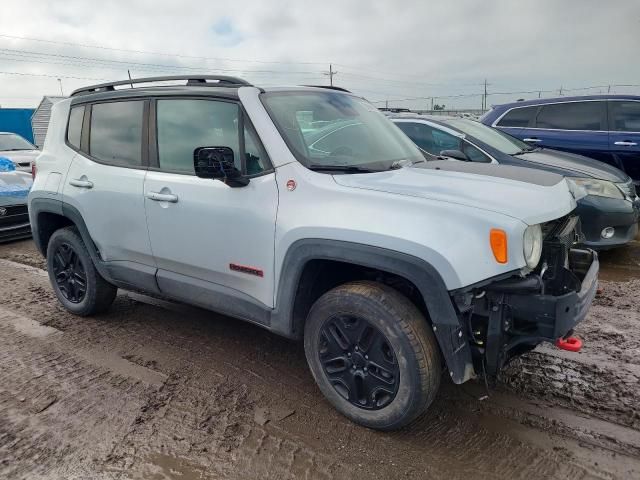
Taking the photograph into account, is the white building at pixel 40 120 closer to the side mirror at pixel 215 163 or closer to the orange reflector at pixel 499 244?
the side mirror at pixel 215 163

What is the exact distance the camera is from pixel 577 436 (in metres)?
2.79

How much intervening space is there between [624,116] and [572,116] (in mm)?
721

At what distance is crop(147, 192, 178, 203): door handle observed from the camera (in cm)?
343

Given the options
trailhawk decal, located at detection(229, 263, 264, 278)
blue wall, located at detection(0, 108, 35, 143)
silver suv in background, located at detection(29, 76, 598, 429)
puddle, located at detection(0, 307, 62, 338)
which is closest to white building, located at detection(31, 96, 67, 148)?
blue wall, located at detection(0, 108, 35, 143)

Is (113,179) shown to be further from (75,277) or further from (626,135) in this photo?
(626,135)

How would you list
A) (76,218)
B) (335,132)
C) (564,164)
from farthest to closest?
(564,164) → (76,218) → (335,132)

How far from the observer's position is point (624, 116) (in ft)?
25.6

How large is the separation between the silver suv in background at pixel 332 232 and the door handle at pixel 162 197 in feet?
0.05

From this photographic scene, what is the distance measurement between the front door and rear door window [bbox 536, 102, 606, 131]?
6.59 m

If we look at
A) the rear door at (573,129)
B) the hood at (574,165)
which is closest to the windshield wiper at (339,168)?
the hood at (574,165)

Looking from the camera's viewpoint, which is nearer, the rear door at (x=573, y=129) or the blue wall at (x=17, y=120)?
the rear door at (x=573, y=129)

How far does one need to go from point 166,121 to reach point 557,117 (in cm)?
679

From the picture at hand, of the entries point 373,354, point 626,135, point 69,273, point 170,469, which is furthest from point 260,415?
point 626,135

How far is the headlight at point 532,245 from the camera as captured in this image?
2457mm
